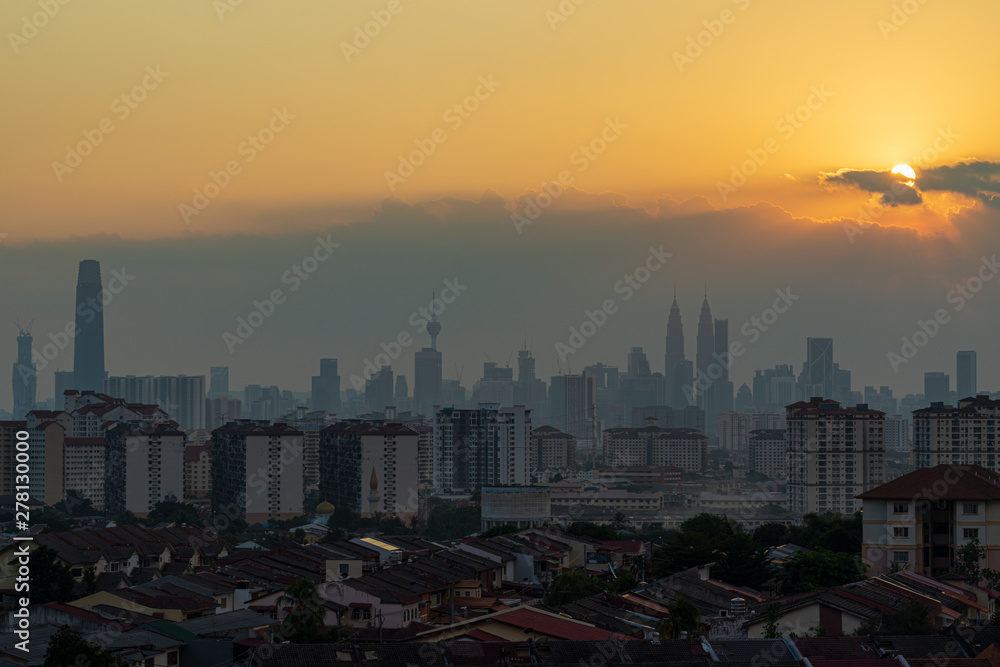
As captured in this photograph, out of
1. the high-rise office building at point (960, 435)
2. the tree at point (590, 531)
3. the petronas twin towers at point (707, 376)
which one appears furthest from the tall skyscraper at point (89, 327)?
the tree at point (590, 531)

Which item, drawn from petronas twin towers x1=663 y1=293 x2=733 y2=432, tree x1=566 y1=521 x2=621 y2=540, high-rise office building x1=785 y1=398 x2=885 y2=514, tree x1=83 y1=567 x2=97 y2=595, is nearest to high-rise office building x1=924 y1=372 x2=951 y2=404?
petronas twin towers x1=663 y1=293 x2=733 y2=432

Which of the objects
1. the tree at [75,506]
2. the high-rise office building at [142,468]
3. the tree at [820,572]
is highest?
the tree at [820,572]

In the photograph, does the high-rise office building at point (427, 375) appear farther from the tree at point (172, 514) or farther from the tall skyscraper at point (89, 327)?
the tree at point (172, 514)

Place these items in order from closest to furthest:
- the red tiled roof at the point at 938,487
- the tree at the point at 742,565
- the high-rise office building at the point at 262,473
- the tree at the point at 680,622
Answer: the tree at the point at 680,622 → the red tiled roof at the point at 938,487 → the tree at the point at 742,565 → the high-rise office building at the point at 262,473

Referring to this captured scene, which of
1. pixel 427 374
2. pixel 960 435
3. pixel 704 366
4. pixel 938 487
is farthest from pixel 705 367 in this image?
pixel 938 487

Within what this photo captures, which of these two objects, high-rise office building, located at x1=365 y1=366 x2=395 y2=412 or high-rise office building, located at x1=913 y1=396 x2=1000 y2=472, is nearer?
high-rise office building, located at x1=913 y1=396 x2=1000 y2=472

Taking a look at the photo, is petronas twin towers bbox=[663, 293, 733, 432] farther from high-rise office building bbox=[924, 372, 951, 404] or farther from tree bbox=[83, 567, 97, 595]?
tree bbox=[83, 567, 97, 595]
